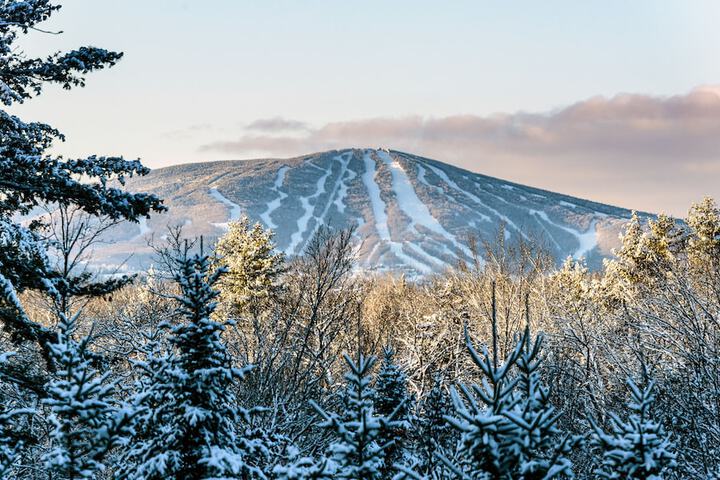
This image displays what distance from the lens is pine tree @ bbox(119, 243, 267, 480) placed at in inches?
212

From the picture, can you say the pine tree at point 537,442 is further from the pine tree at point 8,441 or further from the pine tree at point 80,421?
the pine tree at point 8,441

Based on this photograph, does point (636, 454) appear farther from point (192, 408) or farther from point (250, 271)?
point (250, 271)

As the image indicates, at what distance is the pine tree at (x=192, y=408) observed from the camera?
17.6ft

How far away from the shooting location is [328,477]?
4.80 m

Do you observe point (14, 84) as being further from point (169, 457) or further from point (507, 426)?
point (507, 426)

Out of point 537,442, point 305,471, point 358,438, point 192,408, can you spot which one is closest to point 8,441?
point 192,408

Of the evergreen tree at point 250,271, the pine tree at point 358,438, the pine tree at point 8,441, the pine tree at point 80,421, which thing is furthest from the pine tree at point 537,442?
the evergreen tree at point 250,271

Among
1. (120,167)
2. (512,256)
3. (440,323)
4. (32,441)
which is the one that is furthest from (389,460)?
(440,323)

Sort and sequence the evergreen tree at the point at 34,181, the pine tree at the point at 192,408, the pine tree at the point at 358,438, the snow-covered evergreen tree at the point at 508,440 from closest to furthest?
the snow-covered evergreen tree at the point at 508,440
the pine tree at the point at 358,438
the pine tree at the point at 192,408
the evergreen tree at the point at 34,181

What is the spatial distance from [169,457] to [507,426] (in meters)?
3.10

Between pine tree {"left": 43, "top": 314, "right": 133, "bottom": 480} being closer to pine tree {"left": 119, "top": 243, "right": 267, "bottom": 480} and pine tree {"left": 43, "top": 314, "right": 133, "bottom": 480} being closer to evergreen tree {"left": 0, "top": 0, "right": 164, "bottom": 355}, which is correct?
pine tree {"left": 119, "top": 243, "right": 267, "bottom": 480}

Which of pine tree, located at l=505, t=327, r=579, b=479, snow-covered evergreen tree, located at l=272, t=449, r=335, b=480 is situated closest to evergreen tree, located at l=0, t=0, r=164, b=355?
snow-covered evergreen tree, located at l=272, t=449, r=335, b=480

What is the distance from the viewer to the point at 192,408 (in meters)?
5.45

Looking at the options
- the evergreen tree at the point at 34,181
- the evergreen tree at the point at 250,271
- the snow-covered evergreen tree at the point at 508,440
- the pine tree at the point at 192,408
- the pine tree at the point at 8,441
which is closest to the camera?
the snow-covered evergreen tree at the point at 508,440
